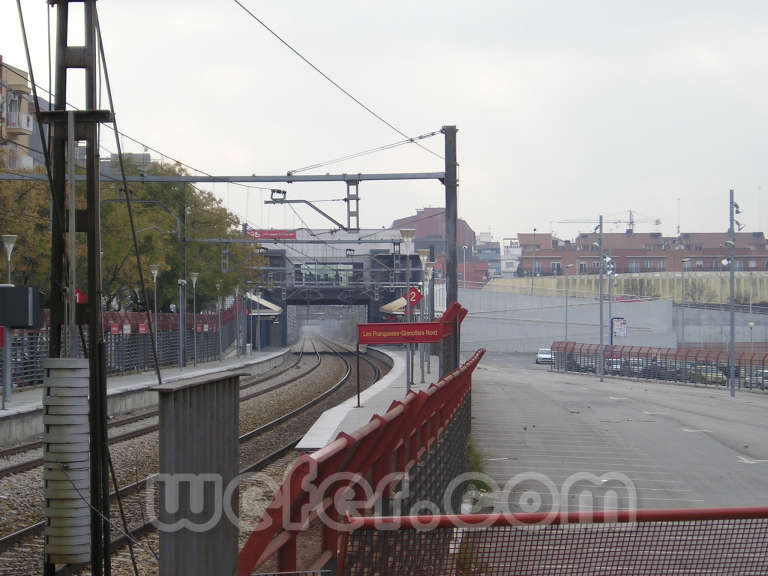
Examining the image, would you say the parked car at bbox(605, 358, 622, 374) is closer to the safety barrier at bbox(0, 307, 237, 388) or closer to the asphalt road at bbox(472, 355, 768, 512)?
the safety barrier at bbox(0, 307, 237, 388)

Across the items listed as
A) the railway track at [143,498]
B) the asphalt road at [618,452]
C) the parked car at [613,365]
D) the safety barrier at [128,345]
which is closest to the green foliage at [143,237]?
the safety barrier at [128,345]

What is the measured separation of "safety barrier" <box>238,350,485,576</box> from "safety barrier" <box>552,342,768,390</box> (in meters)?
41.5

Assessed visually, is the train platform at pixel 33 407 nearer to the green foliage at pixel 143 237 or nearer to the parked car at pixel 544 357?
the green foliage at pixel 143 237

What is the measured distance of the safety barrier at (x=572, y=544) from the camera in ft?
15.9

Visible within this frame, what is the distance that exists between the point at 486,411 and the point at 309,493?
21.5 m

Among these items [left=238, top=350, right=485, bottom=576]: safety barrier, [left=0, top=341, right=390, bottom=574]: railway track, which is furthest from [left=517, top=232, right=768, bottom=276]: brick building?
[left=238, top=350, right=485, bottom=576]: safety barrier

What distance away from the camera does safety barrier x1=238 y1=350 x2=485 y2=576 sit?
4.33 meters

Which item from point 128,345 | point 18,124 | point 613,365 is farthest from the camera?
point 18,124

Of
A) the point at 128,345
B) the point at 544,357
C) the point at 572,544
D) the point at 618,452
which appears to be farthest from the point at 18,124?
the point at 572,544

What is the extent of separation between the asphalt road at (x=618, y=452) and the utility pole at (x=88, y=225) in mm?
4545

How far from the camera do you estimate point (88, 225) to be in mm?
7242

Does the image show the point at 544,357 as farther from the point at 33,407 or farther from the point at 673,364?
the point at 33,407

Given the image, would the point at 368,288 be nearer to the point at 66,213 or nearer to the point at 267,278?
the point at 267,278

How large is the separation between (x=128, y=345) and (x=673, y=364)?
93.7 ft
